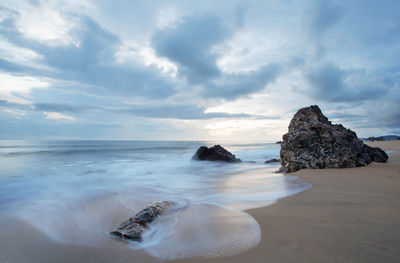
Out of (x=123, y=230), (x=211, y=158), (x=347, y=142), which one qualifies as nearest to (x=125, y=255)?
(x=123, y=230)

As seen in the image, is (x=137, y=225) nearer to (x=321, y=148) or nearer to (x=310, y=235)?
(x=310, y=235)

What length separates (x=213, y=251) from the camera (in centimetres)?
176

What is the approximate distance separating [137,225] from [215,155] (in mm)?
10770

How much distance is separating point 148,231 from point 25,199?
430 cm

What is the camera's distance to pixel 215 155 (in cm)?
1301

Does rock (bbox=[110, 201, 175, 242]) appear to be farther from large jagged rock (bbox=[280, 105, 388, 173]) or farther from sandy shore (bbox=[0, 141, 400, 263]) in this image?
large jagged rock (bbox=[280, 105, 388, 173])

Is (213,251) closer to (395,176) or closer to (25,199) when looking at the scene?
(395,176)

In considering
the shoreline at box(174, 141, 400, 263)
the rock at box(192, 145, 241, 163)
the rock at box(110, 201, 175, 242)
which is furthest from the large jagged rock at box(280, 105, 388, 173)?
the rock at box(192, 145, 241, 163)

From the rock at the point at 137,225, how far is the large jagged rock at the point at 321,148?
4.87 m

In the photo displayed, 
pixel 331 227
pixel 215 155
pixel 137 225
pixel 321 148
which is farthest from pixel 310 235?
pixel 215 155

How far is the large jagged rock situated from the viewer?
5730 millimetres

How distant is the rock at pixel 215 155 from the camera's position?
12.7m

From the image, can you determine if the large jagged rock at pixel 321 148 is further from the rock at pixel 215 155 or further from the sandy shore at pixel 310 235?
the rock at pixel 215 155

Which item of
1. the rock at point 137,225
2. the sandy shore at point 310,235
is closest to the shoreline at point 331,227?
the sandy shore at point 310,235
